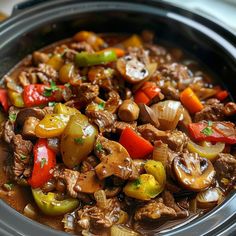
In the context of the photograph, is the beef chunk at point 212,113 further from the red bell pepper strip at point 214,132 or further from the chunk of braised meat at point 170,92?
the chunk of braised meat at point 170,92

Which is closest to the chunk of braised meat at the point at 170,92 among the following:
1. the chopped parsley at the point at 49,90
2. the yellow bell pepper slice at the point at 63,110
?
the yellow bell pepper slice at the point at 63,110

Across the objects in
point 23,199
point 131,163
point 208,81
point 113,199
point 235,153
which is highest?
point 208,81

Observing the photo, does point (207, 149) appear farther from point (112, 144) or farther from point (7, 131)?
point (7, 131)

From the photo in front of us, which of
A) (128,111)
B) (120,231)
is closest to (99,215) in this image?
(120,231)

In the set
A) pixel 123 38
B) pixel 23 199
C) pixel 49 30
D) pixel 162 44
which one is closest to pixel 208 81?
pixel 162 44

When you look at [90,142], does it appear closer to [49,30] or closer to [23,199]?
[23,199]
